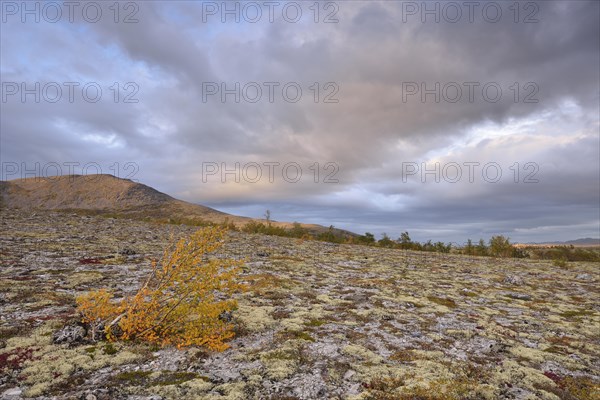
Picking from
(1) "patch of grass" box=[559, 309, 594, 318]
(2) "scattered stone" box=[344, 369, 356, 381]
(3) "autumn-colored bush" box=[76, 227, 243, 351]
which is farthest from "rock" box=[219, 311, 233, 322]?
(1) "patch of grass" box=[559, 309, 594, 318]

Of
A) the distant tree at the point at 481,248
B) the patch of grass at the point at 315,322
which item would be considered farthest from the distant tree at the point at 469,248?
the patch of grass at the point at 315,322

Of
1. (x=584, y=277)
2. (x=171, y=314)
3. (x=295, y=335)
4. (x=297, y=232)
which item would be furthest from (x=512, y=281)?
(x=297, y=232)

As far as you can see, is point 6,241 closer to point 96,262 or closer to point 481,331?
point 96,262

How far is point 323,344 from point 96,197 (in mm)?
105073

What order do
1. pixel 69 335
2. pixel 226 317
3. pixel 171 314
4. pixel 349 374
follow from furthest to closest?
pixel 226 317, pixel 171 314, pixel 69 335, pixel 349 374

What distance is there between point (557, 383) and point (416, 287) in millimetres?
7261

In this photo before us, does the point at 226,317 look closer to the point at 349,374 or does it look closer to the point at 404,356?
the point at 349,374

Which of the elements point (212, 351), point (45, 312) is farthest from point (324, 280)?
point (45, 312)

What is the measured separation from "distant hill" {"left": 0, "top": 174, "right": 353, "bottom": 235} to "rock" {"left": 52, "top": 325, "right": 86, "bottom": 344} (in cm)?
7530

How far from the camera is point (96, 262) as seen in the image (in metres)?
13.0

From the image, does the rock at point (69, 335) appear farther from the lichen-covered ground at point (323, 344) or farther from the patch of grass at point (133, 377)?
the patch of grass at point (133, 377)

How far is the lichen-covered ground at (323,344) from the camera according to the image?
16.1 ft

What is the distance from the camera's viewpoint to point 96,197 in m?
94.5

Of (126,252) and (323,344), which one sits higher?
(126,252)
